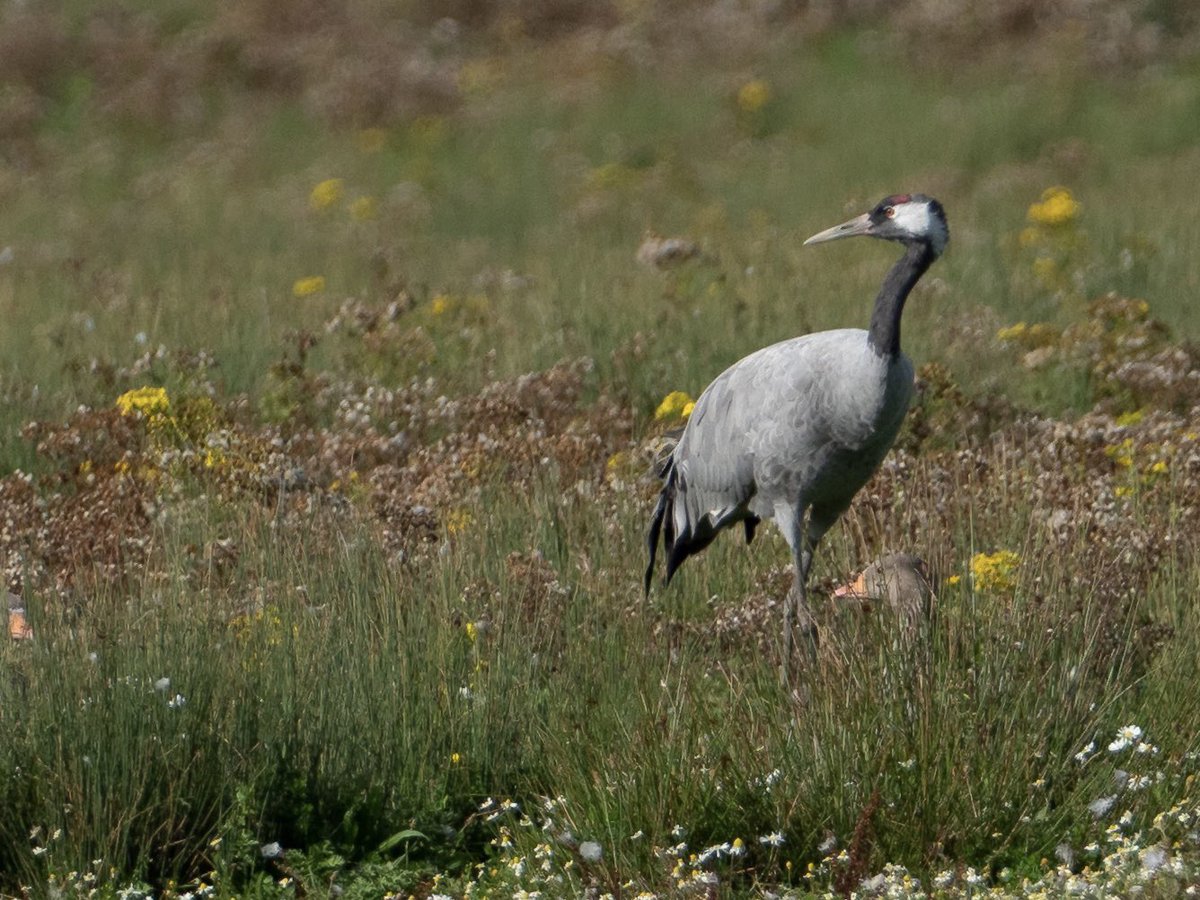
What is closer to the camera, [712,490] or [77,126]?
[712,490]

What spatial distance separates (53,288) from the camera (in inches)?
469

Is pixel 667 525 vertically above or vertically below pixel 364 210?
above

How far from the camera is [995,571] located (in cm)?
570

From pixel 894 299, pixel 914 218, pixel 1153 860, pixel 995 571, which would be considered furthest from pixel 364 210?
pixel 1153 860

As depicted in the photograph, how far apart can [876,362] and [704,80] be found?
15135 millimetres

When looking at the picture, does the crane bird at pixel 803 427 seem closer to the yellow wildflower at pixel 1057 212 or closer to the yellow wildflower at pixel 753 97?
the yellow wildflower at pixel 1057 212

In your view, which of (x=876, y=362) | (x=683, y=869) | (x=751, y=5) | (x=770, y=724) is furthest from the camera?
(x=751, y=5)

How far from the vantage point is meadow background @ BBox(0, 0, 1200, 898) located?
466 centimetres

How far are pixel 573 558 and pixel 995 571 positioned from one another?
1.53m

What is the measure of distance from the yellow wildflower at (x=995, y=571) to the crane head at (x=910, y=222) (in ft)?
3.14

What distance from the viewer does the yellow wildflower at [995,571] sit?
5.60 meters

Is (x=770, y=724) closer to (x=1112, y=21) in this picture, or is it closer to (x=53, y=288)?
(x=53, y=288)

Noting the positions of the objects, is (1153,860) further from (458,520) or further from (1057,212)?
(1057,212)

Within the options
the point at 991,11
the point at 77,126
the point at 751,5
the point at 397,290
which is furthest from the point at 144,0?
the point at 397,290
